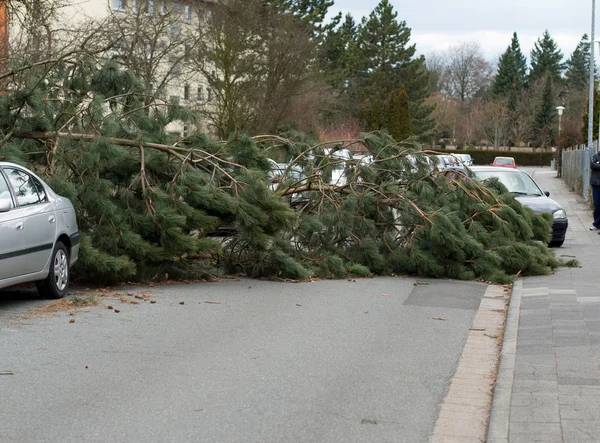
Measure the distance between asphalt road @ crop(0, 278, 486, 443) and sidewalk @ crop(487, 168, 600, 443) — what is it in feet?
1.55

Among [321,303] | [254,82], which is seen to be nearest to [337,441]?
[321,303]

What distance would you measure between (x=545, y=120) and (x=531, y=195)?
302 feet

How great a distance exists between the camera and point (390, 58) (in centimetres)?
8500

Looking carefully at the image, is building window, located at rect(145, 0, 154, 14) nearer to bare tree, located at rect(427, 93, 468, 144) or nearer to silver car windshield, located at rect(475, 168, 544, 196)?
silver car windshield, located at rect(475, 168, 544, 196)

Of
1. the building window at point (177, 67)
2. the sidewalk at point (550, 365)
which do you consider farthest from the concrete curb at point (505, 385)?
the building window at point (177, 67)

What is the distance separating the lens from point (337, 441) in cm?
539

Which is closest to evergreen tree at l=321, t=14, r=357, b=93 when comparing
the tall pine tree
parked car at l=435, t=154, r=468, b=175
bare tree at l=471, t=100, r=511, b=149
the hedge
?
the hedge

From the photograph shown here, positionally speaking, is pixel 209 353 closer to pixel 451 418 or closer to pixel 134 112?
pixel 451 418

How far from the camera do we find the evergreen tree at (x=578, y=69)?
419ft

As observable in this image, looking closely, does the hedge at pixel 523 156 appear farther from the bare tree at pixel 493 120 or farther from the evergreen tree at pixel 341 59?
the evergreen tree at pixel 341 59

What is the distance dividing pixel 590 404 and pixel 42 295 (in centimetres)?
657

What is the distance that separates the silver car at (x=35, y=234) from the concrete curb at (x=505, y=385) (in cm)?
495

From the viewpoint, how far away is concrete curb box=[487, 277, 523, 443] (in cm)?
555

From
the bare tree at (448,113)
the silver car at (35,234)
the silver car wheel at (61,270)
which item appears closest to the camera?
the silver car at (35,234)
